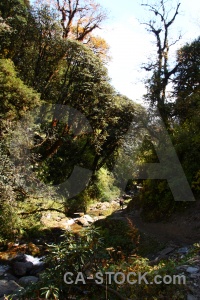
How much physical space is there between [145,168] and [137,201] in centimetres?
146

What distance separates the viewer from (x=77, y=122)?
13867 millimetres

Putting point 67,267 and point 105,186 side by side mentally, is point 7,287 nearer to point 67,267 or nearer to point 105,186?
point 67,267

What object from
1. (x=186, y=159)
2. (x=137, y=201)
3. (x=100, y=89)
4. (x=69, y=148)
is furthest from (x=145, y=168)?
(x=69, y=148)

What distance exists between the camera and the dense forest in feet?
29.4

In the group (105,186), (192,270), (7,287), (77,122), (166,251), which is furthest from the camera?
(105,186)

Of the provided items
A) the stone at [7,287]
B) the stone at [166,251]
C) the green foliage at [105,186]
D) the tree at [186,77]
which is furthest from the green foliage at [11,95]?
the green foliage at [105,186]

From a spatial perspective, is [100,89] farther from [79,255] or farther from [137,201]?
[79,255]

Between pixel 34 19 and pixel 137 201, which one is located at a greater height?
pixel 34 19

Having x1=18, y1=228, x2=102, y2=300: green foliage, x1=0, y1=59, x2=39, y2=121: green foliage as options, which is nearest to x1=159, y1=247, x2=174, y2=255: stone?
x1=18, y1=228, x2=102, y2=300: green foliage

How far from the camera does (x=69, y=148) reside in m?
15.5

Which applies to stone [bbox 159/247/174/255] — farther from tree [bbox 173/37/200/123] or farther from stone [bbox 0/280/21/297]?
tree [bbox 173/37/200/123]

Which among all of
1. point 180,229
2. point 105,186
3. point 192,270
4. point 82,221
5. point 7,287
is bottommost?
point 82,221

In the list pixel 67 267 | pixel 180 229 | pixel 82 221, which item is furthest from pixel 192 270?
pixel 82 221

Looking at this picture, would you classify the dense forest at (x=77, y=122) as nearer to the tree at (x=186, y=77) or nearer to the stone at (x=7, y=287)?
the tree at (x=186, y=77)
